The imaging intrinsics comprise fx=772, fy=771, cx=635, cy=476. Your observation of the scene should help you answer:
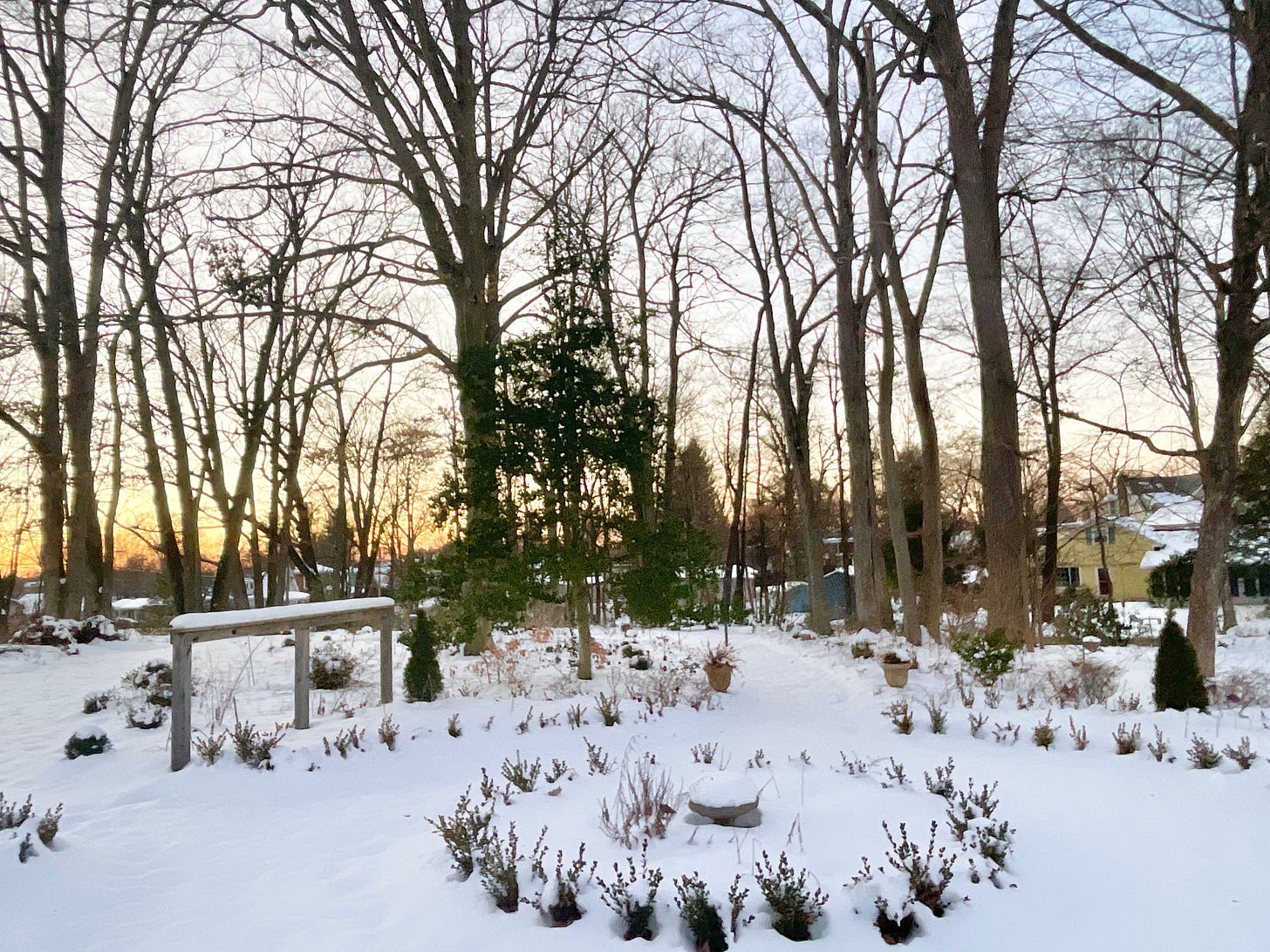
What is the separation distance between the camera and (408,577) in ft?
27.7

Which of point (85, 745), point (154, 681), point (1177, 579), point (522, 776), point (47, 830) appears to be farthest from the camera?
point (1177, 579)

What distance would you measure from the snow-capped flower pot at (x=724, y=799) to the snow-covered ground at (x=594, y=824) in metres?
0.14

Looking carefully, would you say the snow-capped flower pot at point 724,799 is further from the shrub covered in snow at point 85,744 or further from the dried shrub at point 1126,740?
the shrub covered in snow at point 85,744

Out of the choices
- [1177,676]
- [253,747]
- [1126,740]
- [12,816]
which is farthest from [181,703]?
[1177,676]

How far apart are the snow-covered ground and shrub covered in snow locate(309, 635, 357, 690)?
41 centimetres

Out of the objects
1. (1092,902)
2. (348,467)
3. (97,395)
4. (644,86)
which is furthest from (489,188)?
(348,467)

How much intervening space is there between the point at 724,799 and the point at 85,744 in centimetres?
486

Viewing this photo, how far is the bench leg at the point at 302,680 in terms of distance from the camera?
649 cm

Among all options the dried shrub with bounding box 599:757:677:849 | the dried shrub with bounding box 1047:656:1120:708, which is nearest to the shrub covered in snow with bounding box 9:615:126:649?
the dried shrub with bounding box 599:757:677:849

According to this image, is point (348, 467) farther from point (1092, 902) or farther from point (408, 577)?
point (1092, 902)

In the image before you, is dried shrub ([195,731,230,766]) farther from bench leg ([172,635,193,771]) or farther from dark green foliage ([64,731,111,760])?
dark green foliage ([64,731,111,760])

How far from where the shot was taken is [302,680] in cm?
651

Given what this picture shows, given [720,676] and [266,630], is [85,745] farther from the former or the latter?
[720,676]

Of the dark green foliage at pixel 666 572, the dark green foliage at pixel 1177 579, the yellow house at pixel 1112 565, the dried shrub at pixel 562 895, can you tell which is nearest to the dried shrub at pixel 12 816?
the dried shrub at pixel 562 895
